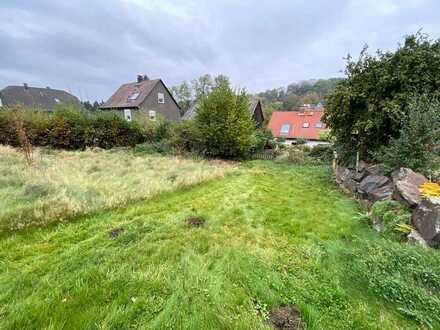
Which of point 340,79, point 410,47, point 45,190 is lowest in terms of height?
point 45,190

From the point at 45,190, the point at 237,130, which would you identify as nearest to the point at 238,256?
the point at 45,190

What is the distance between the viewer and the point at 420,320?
75.9 inches

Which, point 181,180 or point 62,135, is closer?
point 181,180

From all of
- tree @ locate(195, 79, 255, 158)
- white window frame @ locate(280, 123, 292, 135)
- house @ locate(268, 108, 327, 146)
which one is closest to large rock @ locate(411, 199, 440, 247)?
tree @ locate(195, 79, 255, 158)

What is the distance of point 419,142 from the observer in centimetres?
494

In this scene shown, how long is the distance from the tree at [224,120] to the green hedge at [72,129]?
4705 millimetres

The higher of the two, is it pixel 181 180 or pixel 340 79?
pixel 340 79

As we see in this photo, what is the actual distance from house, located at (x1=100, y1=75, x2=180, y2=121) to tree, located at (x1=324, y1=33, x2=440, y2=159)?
16.8m

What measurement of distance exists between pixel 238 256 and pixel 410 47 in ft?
26.7

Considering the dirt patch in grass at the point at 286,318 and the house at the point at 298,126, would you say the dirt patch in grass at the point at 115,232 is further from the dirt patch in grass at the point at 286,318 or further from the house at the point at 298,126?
the house at the point at 298,126

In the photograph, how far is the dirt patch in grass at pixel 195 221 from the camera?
12.5ft

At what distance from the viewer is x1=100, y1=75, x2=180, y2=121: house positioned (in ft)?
70.4

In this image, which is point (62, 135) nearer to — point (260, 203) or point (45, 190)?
point (45, 190)

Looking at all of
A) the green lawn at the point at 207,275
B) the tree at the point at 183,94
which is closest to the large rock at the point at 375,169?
the green lawn at the point at 207,275
